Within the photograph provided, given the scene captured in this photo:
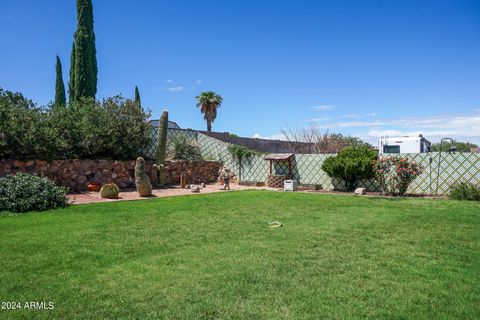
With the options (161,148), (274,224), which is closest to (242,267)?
(274,224)

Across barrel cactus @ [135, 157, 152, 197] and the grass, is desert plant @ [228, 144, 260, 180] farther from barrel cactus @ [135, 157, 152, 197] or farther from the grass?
the grass

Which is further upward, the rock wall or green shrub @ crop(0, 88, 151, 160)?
green shrub @ crop(0, 88, 151, 160)

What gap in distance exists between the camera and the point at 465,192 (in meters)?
11.5

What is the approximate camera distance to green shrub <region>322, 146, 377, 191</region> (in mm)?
13914

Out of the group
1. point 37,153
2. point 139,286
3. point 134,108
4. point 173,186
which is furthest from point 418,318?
point 134,108

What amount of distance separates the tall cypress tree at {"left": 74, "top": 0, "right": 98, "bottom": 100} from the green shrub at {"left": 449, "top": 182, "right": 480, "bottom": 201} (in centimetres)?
1922

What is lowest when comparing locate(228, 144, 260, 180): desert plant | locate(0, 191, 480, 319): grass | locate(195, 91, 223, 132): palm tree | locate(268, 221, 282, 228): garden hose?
locate(0, 191, 480, 319): grass

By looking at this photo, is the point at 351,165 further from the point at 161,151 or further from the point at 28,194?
the point at 28,194

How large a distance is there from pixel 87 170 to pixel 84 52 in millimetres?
10230

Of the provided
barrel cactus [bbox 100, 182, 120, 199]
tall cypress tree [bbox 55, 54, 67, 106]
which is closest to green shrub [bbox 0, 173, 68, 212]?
barrel cactus [bbox 100, 182, 120, 199]

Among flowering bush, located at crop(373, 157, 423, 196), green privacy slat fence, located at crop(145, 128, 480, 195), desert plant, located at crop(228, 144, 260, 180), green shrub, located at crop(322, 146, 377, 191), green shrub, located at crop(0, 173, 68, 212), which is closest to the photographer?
green shrub, located at crop(0, 173, 68, 212)

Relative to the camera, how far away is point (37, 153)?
1285 centimetres

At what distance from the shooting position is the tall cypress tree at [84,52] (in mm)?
21078

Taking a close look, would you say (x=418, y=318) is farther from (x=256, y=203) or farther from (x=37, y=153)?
(x=37, y=153)
